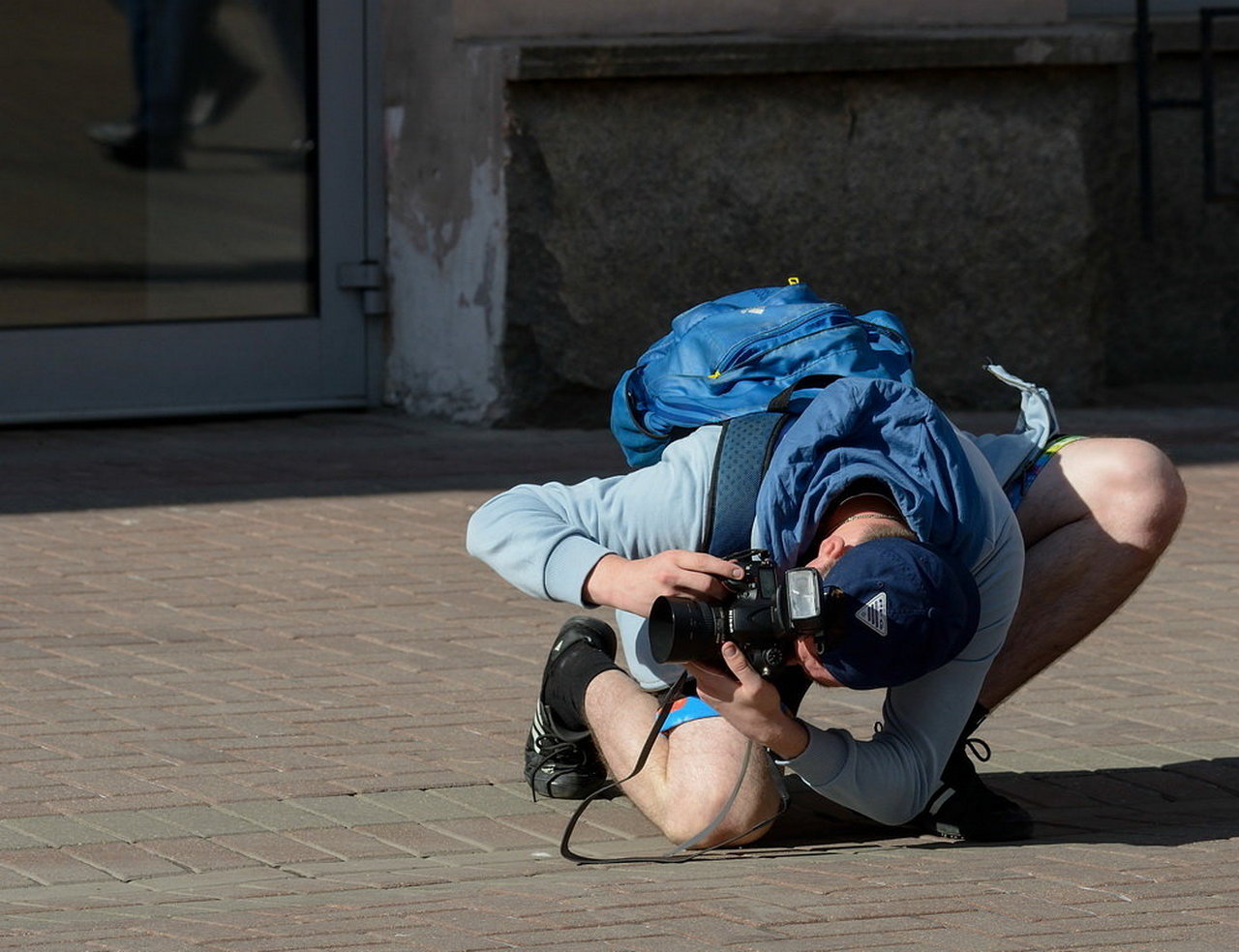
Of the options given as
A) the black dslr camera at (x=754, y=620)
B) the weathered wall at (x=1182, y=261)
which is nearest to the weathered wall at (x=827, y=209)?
the weathered wall at (x=1182, y=261)

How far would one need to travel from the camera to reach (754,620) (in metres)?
3.57

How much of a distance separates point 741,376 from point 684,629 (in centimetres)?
60

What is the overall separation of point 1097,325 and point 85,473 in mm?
3958

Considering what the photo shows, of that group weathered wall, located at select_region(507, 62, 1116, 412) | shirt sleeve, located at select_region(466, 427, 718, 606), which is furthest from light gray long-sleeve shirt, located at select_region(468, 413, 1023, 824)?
weathered wall, located at select_region(507, 62, 1116, 412)

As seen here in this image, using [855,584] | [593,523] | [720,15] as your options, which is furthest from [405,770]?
[720,15]

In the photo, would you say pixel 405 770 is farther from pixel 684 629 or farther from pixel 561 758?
pixel 684 629

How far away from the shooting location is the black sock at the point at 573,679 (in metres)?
4.35

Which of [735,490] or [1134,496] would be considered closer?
[735,490]

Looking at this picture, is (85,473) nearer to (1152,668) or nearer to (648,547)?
(1152,668)

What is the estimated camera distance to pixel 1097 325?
30.5ft

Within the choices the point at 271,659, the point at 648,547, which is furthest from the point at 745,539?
the point at 271,659

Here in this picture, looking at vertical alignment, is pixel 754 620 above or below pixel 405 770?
Result: above

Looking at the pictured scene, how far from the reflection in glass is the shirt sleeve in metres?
4.91

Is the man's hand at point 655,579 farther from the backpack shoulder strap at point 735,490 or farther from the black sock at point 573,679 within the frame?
the black sock at point 573,679
